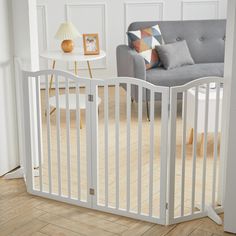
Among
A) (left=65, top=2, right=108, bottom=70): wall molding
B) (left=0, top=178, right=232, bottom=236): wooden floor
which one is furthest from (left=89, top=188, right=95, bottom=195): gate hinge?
(left=65, top=2, right=108, bottom=70): wall molding

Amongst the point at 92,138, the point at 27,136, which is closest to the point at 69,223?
the point at 92,138

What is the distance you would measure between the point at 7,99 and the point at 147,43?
1.91m

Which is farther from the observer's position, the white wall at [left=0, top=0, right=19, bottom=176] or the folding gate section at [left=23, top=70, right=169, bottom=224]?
the white wall at [left=0, top=0, right=19, bottom=176]

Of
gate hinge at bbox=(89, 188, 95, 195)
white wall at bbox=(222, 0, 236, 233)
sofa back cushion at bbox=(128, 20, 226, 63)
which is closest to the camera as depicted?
white wall at bbox=(222, 0, 236, 233)

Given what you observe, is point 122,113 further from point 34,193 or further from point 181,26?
point 34,193

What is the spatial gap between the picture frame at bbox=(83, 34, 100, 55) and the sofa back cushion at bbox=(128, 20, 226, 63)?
0.76m

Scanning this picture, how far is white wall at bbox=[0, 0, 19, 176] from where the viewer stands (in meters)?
3.75

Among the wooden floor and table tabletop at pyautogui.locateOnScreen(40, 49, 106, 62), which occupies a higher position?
table tabletop at pyautogui.locateOnScreen(40, 49, 106, 62)

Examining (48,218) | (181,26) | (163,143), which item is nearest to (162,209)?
(163,143)

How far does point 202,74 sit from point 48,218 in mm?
2463

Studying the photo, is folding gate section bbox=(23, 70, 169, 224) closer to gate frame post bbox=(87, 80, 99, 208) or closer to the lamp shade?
gate frame post bbox=(87, 80, 99, 208)

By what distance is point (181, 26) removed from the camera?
5.63 meters

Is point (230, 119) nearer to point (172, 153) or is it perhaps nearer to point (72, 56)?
point (172, 153)

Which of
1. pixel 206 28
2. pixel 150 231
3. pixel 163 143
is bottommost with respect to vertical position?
pixel 150 231
